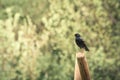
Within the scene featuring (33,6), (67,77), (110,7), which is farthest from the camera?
(33,6)

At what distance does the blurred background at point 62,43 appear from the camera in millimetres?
14266

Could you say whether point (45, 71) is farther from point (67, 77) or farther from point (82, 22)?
point (82, 22)

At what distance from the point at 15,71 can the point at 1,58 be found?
63 centimetres

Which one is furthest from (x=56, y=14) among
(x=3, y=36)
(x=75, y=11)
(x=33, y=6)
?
Result: (x=33, y=6)

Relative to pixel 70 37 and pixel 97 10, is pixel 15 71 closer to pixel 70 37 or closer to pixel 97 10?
pixel 70 37

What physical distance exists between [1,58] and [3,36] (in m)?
→ 0.69

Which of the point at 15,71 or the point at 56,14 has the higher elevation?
the point at 56,14

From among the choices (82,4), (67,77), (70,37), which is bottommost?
(67,77)

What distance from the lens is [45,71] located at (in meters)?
15.1

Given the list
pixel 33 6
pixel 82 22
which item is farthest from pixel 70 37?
pixel 33 6

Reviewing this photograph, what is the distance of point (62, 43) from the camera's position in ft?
47.2

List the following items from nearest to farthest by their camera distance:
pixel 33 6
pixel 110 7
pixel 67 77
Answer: pixel 67 77 → pixel 110 7 → pixel 33 6

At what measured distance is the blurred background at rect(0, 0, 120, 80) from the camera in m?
14.3

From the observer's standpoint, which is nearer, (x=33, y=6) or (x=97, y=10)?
(x=97, y=10)
